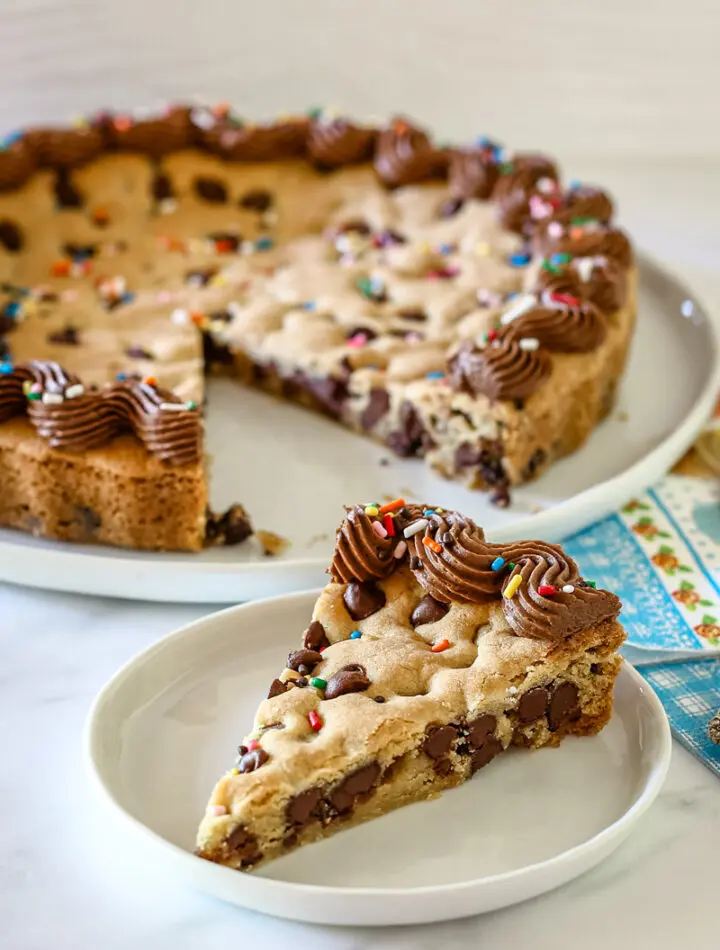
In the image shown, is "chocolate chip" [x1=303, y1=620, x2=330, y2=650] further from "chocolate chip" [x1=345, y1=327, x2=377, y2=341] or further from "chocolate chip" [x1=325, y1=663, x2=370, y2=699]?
"chocolate chip" [x1=345, y1=327, x2=377, y2=341]

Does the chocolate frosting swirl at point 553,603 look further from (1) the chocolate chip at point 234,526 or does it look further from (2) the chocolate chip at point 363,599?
(1) the chocolate chip at point 234,526

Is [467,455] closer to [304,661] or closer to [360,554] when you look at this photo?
[360,554]

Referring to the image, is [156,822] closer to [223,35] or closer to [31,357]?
[31,357]

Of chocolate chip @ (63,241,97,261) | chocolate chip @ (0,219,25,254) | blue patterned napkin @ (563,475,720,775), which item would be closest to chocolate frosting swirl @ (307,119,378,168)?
chocolate chip @ (63,241,97,261)

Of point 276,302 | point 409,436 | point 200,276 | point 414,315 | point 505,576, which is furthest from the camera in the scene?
point 200,276

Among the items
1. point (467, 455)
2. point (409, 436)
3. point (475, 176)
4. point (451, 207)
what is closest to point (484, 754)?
point (467, 455)

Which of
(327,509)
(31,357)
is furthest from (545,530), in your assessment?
(31,357)

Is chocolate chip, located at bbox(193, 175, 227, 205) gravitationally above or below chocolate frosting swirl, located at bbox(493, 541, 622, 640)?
below

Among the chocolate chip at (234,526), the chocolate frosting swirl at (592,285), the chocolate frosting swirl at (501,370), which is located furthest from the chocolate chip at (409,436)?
the chocolate chip at (234,526)
